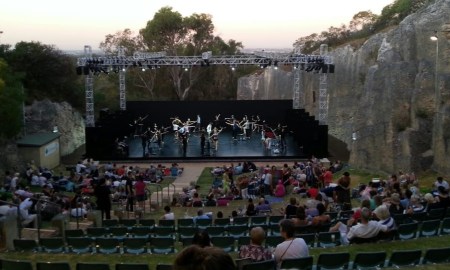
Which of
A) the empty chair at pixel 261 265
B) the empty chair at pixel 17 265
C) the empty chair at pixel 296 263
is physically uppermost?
the empty chair at pixel 261 265

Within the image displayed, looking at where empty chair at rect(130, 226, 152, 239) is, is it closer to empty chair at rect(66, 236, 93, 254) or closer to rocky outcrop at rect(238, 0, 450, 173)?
empty chair at rect(66, 236, 93, 254)

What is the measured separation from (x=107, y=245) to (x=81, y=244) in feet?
1.48

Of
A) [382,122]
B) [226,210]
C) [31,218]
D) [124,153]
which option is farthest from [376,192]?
[124,153]

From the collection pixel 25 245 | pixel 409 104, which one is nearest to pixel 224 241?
pixel 25 245

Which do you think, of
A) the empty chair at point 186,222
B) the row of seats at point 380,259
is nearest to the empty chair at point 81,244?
the empty chair at point 186,222

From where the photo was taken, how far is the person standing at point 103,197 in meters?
14.3

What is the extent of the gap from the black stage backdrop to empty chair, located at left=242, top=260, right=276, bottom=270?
78.9 ft

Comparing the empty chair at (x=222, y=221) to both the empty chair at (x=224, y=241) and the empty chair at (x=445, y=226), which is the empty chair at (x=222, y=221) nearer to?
the empty chair at (x=224, y=241)

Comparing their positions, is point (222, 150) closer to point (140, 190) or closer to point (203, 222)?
point (140, 190)

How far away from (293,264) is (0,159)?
21143mm

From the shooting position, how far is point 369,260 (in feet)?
24.8

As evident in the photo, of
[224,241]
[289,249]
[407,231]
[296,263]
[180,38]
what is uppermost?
[180,38]

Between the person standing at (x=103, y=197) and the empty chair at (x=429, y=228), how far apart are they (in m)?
7.47

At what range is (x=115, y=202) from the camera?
62.5 feet
